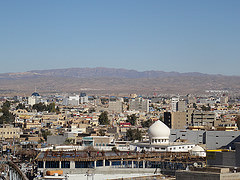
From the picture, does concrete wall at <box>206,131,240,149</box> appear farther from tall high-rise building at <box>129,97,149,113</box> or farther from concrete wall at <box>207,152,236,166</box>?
tall high-rise building at <box>129,97,149,113</box>

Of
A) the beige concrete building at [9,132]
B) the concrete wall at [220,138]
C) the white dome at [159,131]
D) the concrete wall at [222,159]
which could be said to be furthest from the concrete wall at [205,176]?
the beige concrete building at [9,132]

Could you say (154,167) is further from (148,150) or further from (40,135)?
(40,135)

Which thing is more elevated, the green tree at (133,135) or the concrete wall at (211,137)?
the concrete wall at (211,137)

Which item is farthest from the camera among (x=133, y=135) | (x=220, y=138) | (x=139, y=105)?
(x=139, y=105)

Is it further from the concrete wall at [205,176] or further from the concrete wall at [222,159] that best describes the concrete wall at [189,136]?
the concrete wall at [205,176]

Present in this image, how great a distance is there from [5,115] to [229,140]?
5221 centimetres

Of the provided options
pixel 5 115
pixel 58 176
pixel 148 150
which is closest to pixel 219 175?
pixel 58 176

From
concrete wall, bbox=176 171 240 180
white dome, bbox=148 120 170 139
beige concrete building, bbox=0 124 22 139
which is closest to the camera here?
concrete wall, bbox=176 171 240 180

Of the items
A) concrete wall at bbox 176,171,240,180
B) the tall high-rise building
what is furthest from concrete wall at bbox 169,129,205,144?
the tall high-rise building

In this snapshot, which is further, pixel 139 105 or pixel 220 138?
pixel 139 105

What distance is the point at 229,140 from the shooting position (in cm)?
5038

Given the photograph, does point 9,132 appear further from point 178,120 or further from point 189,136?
point 189,136

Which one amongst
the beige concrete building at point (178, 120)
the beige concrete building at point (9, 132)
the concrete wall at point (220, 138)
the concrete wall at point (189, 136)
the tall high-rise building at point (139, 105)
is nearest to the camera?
the concrete wall at point (220, 138)

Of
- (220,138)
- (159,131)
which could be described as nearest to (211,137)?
(220,138)
